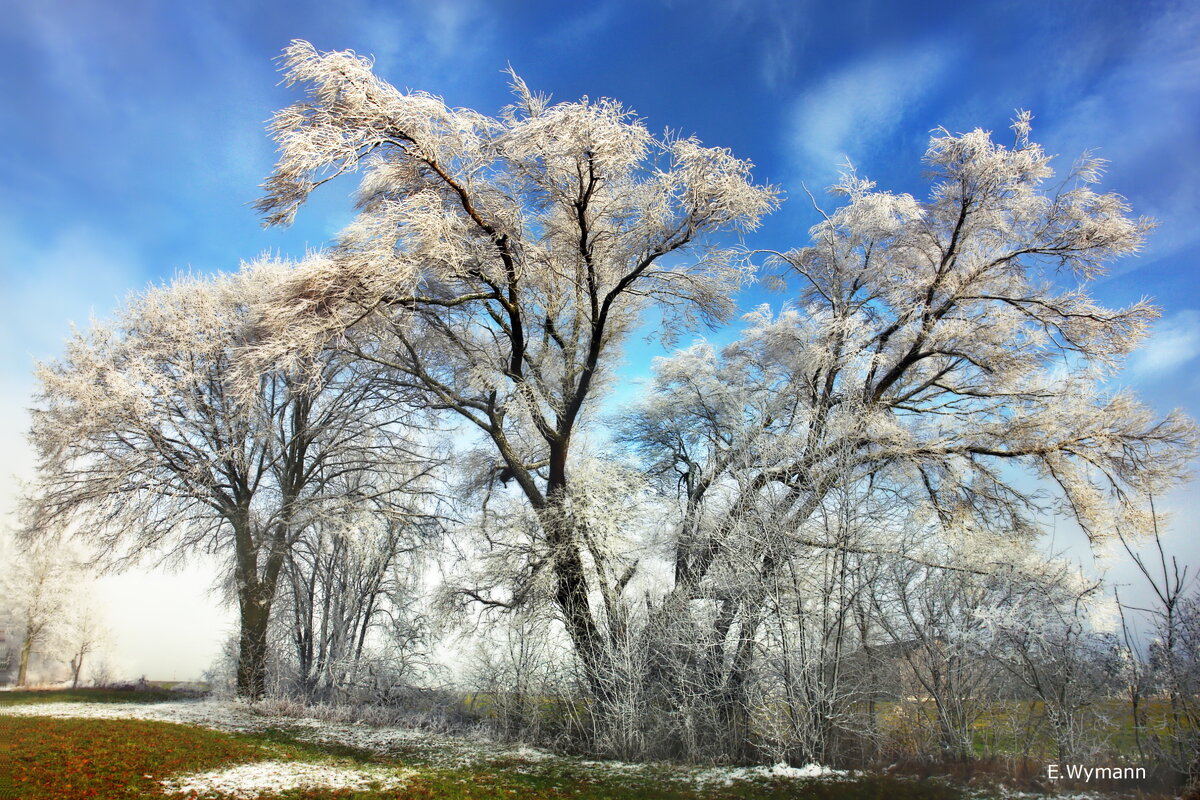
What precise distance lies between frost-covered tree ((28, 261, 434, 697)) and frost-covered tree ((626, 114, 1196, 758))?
25.5ft

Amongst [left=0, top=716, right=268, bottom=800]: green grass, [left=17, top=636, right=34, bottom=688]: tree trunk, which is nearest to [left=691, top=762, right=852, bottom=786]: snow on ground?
[left=0, top=716, right=268, bottom=800]: green grass

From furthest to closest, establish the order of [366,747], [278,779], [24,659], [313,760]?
[24,659] → [366,747] → [313,760] → [278,779]

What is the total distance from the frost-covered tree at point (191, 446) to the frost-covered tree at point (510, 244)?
3081 mm

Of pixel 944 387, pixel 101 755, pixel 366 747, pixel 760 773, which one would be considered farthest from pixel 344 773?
pixel 944 387

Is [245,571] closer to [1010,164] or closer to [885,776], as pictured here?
[885,776]

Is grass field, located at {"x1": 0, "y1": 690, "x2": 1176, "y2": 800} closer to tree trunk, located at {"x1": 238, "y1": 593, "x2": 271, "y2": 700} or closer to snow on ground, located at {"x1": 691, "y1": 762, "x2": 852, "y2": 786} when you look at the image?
snow on ground, located at {"x1": 691, "y1": 762, "x2": 852, "y2": 786}

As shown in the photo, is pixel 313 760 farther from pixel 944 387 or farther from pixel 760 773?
pixel 944 387

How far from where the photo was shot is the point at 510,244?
35.5 feet

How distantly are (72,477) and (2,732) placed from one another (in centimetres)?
706

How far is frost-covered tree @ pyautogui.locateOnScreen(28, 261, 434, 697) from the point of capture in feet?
45.5

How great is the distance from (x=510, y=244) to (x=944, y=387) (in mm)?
8894

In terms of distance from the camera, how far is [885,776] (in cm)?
752

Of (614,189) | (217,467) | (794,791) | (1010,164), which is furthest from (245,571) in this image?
(1010,164)

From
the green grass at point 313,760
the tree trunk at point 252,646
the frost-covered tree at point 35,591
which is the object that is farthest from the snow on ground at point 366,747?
the frost-covered tree at point 35,591
